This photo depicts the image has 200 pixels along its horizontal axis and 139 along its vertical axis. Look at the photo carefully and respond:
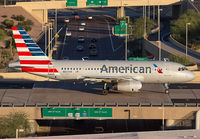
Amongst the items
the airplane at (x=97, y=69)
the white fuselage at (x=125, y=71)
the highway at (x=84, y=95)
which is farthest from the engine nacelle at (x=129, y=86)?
the white fuselage at (x=125, y=71)

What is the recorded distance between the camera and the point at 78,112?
54500 millimetres

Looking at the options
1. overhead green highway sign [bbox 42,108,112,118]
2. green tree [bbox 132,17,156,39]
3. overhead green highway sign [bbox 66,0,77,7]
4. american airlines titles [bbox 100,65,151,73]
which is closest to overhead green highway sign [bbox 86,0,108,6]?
overhead green highway sign [bbox 66,0,77,7]

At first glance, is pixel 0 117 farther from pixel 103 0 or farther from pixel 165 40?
pixel 103 0

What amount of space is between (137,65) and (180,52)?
41342mm

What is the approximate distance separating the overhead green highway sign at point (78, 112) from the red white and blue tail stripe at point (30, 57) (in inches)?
316

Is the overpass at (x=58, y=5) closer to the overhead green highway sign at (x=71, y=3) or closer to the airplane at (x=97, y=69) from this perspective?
the overhead green highway sign at (x=71, y=3)

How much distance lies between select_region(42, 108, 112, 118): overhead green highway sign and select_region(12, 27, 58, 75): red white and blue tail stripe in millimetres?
8023

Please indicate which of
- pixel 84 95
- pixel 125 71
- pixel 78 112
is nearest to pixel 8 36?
pixel 84 95

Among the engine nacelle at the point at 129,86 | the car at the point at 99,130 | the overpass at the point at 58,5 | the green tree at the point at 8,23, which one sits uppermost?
the overpass at the point at 58,5

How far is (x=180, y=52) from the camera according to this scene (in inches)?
3935

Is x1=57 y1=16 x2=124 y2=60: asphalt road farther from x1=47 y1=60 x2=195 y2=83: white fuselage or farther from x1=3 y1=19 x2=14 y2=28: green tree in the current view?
Result: x1=47 y1=60 x2=195 y2=83: white fuselage

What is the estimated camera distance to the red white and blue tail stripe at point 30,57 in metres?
61.3

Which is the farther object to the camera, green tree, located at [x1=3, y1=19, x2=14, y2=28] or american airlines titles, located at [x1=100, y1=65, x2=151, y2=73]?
green tree, located at [x1=3, y1=19, x2=14, y2=28]

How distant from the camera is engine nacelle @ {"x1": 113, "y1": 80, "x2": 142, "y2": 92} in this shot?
5816 cm
